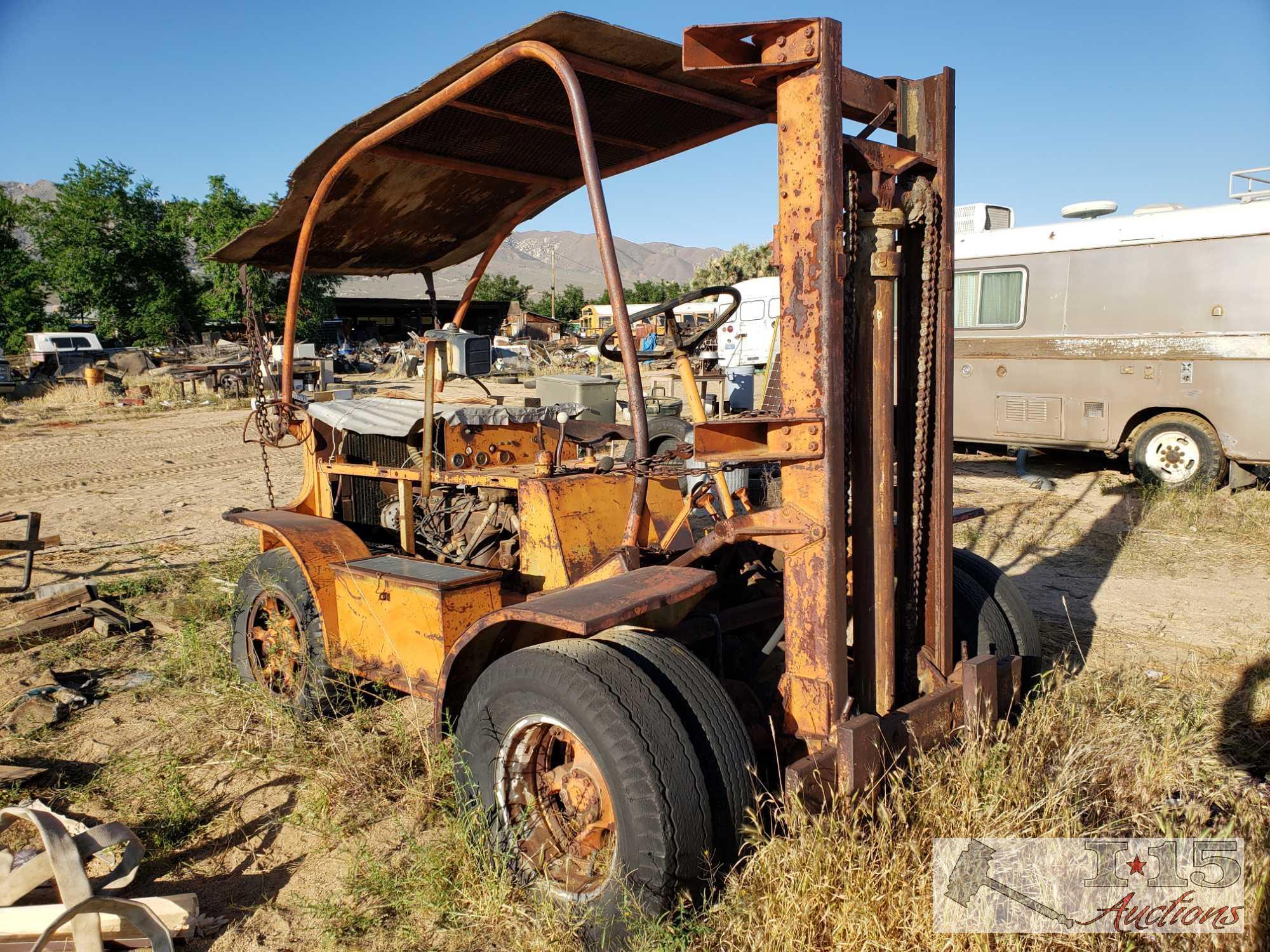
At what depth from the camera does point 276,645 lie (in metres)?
4.87

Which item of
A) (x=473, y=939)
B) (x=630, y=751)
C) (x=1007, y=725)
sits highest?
(x=630, y=751)

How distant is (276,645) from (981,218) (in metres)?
10.9

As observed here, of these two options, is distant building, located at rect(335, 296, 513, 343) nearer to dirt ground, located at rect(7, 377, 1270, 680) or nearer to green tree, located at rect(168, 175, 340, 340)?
green tree, located at rect(168, 175, 340, 340)

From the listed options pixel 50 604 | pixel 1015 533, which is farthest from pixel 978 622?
pixel 50 604

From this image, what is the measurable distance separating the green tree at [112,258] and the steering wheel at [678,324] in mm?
36908

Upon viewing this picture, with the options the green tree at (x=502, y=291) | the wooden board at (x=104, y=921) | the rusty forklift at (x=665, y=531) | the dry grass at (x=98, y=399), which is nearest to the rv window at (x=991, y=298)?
the rusty forklift at (x=665, y=531)

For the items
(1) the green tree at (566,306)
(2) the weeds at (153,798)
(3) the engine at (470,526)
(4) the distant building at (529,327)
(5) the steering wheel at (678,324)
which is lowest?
(2) the weeds at (153,798)

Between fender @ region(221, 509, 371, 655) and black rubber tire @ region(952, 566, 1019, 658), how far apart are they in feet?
9.53

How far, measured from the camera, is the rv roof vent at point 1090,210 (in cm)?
1113

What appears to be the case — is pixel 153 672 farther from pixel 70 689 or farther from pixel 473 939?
pixel 473 939

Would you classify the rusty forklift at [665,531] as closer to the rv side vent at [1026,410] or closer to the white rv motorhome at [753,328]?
the rv side vent at [1026,410]

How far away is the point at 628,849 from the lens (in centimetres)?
265

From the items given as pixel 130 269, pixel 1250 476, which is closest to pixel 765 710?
pixel 1250 476

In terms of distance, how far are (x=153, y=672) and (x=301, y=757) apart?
6.25ft
